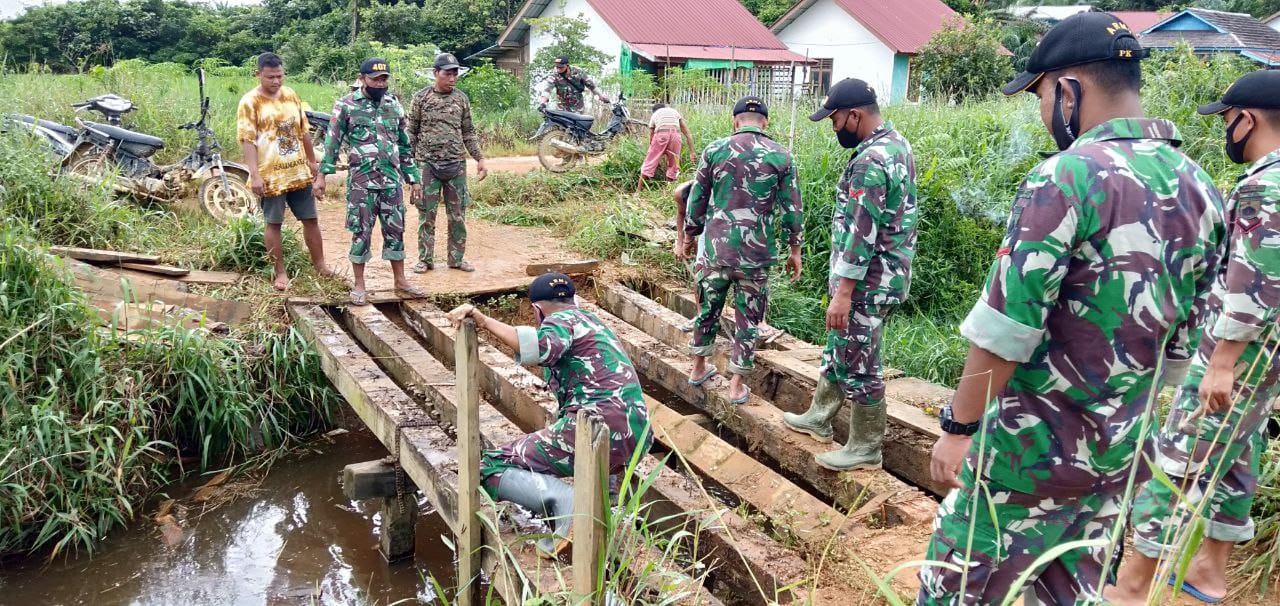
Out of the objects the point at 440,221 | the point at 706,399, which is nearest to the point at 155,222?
the point at 440,221

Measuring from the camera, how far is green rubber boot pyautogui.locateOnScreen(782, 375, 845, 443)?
14.7ft

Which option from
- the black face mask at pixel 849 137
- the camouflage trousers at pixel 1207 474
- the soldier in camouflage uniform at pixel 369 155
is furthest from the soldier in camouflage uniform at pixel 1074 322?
the soldier in camouflage uniform at pixel 369 155

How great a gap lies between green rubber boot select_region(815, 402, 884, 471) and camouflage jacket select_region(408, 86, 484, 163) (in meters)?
4.15

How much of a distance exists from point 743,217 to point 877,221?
3.34 feet

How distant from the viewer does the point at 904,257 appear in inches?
155

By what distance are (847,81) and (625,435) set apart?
1967 millimetres

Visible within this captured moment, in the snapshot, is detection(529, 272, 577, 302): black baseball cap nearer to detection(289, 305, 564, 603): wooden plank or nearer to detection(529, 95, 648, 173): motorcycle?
detection(289, 305, 564, 603): wooden plank

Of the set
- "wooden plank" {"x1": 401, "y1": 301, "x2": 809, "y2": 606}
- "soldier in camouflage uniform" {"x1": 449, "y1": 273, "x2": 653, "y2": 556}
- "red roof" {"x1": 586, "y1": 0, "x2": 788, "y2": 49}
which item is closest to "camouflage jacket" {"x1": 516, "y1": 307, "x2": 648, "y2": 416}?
"soldier in camouflage uniform" {"x1": 449, "y1": 273, "x2": 653, "y2": 556}

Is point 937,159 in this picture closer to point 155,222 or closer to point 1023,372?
point 1023,372

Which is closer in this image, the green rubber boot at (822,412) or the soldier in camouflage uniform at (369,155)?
the green rubber boot at (822,412)

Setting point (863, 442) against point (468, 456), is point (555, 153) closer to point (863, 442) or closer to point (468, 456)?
point (863, 442)

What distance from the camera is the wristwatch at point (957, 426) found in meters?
2.04

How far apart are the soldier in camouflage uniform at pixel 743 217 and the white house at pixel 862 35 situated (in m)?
18.8

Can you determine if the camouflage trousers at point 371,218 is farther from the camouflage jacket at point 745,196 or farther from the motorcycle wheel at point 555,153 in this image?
the motorcycle wheel at point 555,153
